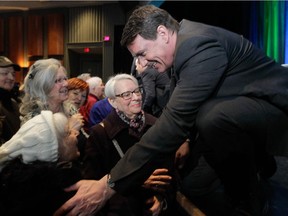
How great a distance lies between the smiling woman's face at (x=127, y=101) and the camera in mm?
1997

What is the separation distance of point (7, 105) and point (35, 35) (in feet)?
21.9

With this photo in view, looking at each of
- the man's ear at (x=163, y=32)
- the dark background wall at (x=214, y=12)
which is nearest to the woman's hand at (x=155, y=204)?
the man's ear at (x=163, y=32)

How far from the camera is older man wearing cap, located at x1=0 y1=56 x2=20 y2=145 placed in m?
2.22

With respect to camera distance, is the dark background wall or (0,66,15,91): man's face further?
the dark background wall

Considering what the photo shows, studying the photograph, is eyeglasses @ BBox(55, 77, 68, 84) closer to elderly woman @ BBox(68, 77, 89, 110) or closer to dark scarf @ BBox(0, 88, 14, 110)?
dark scarf @ BBox(0, 88, 14, 110)

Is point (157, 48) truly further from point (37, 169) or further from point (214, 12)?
point (214, 12)

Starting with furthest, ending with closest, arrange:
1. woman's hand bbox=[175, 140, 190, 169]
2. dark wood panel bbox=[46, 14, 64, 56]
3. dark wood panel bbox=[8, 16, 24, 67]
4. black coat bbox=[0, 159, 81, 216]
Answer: dark wood panel bbox=[8, 16, 24, 67], dark wood panel bbox=[46, 14, 64, 56], woman's hand bbox=[175, 140, 190, 169], black coat bbox=[0, 159, 81, 216]

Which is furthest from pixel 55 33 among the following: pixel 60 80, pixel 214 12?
pixel 60 80

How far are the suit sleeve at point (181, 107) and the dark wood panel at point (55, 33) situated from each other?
754 cm

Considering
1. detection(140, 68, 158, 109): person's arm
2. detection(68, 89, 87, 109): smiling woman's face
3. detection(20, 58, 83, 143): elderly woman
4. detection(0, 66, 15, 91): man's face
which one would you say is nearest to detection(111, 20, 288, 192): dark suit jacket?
detection(20, 58, 83, 143): elderly woman

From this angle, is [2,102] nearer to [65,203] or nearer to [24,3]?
[65,203]

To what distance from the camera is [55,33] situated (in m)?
8.35

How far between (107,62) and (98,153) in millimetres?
5976

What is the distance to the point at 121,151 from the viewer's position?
1.77 meters
